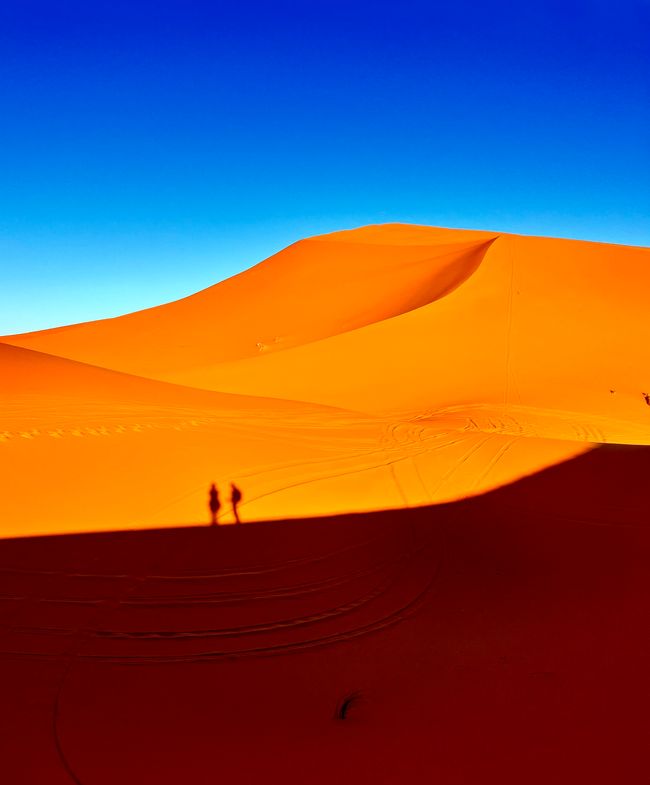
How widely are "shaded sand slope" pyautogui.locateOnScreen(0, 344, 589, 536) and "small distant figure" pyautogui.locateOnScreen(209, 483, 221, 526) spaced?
0.11m

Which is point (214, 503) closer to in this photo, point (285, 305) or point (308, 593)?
point (308, 593)

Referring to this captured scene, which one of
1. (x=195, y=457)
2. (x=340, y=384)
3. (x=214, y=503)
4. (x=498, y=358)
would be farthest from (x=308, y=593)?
(x=498, y=358)

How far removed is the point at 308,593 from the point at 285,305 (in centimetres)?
2745

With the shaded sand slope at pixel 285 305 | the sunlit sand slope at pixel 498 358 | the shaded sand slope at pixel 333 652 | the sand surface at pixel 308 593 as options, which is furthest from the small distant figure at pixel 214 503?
the shaded sand slope at pixel 285 305

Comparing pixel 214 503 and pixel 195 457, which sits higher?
pixel 195 457

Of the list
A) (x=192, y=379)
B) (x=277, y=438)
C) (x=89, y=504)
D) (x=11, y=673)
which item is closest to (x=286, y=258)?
(x=192, y=379)

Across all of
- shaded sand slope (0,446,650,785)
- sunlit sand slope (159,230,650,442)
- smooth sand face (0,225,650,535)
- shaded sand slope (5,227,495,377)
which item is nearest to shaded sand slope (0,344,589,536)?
smooth sand face (0,225,650,535)

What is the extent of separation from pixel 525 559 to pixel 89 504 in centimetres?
422

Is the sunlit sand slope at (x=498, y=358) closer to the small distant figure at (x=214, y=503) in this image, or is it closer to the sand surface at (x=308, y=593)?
the sand surface at (x=308, y=593)

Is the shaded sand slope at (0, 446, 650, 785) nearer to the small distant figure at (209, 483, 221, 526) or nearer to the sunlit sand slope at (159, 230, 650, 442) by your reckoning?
the small distant figure at (209, 483, 221, 526)

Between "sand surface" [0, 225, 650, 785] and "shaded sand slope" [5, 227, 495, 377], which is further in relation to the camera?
"shaded sand slope" [5, 227, 495, 377]

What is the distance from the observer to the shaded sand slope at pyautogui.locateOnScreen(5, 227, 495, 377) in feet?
85.4

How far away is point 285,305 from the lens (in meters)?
31.4

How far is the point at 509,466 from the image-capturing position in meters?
8.22
